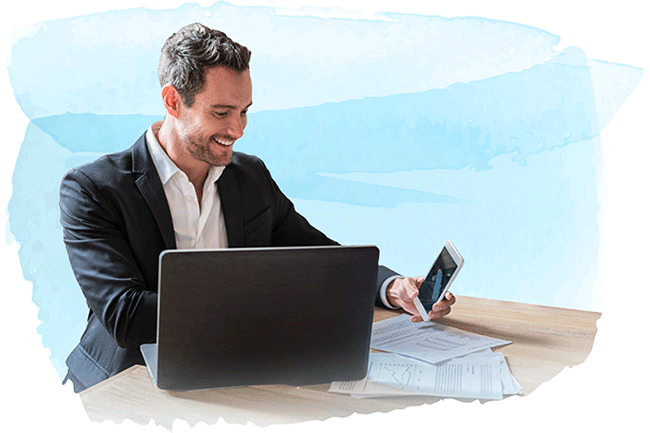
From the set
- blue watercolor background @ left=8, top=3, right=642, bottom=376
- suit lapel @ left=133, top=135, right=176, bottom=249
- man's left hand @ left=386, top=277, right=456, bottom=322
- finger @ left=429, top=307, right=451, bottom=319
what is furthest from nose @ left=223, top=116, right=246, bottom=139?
blue watercolor background @ left=8, top=3, right=642, bottom=376

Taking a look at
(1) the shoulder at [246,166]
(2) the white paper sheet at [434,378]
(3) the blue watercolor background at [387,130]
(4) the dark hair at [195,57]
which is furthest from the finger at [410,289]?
(3) the blue watercolor background at [387,130]

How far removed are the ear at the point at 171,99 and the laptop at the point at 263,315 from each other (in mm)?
793

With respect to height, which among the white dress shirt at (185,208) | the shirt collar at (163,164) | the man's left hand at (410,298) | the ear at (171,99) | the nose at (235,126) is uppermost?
the ear at (171,99)

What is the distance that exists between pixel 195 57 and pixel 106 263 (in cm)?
59

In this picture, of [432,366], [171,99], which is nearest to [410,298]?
[432,366]

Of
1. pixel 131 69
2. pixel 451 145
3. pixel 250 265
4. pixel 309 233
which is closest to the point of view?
pixel 250 265

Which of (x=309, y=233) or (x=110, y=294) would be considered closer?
(x=110, y=294)

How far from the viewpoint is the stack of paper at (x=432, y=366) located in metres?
1.11

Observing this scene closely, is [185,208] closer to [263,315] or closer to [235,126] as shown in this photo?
[235,126]

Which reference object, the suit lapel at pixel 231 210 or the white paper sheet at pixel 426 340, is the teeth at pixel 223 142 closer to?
the suit lapel at pixel 231 210

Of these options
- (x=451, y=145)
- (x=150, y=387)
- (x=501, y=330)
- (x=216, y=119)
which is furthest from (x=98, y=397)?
(x=451, y=145)

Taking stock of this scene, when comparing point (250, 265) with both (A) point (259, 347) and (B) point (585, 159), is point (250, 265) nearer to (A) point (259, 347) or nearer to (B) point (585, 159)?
(A) point (259, 347)

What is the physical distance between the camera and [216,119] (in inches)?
64.6

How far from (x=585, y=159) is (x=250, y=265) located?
283cm
